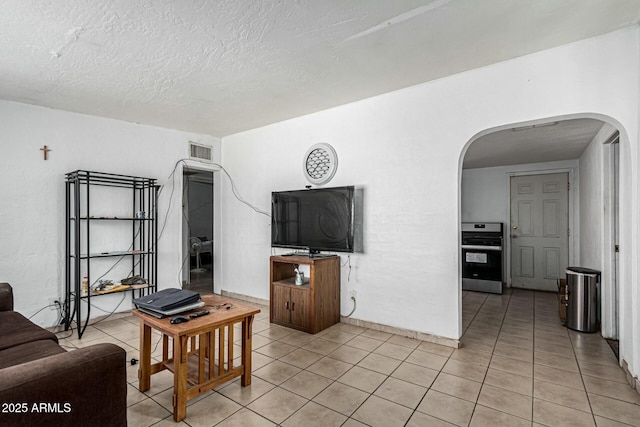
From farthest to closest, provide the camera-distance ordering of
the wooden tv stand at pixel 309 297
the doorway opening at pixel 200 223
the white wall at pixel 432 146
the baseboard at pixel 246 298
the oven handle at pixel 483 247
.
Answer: the doorway opening at pixel 200 223
the oven handle at pixel 483 247
the baseboard at pixel 246 298
the wooden tv stand at pixel 309 297
the white wall at pixel 432 146

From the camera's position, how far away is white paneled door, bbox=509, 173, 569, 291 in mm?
5410

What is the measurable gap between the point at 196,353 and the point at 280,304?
4.09 feet

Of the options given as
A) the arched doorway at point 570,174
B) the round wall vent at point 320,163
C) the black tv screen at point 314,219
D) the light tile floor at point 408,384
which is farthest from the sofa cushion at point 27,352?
the arched doorway at point 570,174

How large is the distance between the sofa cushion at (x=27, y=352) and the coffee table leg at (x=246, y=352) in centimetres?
110

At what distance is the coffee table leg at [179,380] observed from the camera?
184 centimetres

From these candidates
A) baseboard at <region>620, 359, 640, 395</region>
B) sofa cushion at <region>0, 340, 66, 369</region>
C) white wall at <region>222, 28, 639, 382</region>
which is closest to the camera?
sofa cushion at <region>0, 340, 66, 369</region>

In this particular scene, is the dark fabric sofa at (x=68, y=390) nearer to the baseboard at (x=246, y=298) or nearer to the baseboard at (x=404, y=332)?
the baseboard at (x=404, y=332)

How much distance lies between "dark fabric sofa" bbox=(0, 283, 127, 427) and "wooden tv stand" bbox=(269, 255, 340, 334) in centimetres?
207

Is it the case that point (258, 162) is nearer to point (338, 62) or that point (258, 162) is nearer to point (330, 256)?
point (330, 256)

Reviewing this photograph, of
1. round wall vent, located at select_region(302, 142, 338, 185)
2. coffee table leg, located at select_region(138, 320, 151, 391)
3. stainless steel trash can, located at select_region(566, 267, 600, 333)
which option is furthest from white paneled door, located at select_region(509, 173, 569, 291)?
coffee table leg, located at select_region(138, 320, 151, 391)

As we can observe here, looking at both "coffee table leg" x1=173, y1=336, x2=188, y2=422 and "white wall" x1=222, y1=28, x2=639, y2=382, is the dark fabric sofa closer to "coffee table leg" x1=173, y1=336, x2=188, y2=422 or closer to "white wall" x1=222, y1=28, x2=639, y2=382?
"coffee table leg" x1=173, y1=336, x2=188, y2=422

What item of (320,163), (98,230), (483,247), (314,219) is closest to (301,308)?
(314,219)

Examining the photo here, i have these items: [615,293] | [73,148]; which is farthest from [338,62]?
[615,293]

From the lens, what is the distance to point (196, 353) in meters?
2.47
